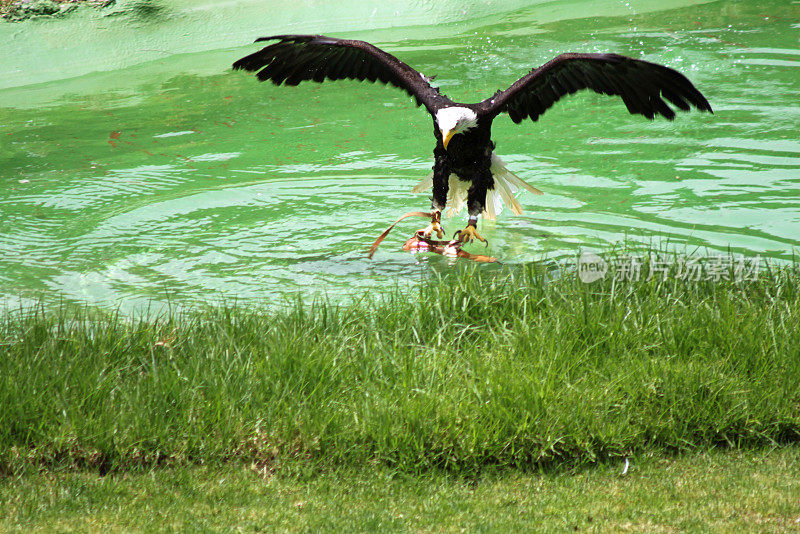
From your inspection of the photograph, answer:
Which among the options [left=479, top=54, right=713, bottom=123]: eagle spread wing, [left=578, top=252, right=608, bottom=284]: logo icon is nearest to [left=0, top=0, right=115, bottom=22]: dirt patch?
[left=479, top=54, right=713, bottom=123]: eagle spread wing

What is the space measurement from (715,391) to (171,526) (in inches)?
87.2

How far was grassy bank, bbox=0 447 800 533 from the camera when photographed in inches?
118

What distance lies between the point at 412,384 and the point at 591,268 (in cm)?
169

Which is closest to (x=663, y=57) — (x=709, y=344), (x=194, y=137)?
(x=194, y=137)

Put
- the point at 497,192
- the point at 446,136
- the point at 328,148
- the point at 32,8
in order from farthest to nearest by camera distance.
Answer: the point at 32,8 < the point at 328,148 < the point at 497,192 < the point at 446,136

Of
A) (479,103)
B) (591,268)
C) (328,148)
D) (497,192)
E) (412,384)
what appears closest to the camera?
(412,384)

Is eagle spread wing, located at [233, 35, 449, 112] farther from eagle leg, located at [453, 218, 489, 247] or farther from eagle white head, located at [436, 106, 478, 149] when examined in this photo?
eagle leg, located at [453, 218, 489, 247]

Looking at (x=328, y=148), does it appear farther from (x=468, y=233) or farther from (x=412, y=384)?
(x=412, y=384)

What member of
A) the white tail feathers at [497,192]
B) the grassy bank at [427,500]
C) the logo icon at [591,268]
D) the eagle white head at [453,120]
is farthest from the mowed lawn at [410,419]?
the white tail feathers at [497,192]

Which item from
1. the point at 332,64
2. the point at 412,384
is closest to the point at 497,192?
the point at 332,64

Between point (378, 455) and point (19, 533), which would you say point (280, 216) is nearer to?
point (378, 455)

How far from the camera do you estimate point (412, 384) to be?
3842mm

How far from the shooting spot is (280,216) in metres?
6.74

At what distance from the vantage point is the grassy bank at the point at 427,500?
9.85 feet
